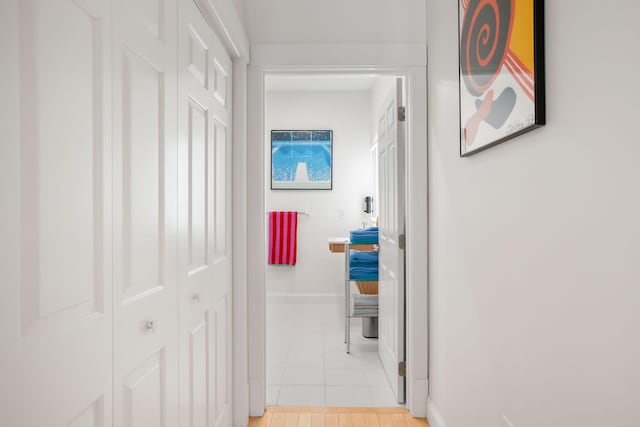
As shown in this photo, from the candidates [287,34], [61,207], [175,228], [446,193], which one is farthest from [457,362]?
[287,34]

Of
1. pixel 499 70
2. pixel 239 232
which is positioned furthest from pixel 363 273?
pixel 499 70

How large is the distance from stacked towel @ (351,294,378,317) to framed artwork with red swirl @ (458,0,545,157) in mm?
1980

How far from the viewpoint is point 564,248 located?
1.03 metres

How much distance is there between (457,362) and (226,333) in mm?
1077

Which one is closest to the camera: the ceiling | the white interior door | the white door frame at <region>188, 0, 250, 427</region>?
the white door frame at <region>188, 0, 250, 427</region>

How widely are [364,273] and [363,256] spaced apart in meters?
0.14

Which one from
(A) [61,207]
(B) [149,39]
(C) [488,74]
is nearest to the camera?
(A) [61,207]

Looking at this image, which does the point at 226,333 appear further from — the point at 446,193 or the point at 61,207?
the point at 61,207

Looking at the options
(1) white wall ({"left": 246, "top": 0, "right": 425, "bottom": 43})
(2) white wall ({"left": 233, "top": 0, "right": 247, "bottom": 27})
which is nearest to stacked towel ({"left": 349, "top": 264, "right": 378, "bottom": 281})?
(1) white wall ({"left": 246, "top": 0, "right": 425, "bottom": 43})

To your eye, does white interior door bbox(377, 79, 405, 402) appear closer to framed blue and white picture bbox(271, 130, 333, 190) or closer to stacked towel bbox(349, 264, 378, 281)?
stacked towel bbox(349, 264, 378, 281)

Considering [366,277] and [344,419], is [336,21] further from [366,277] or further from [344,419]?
[344,419]

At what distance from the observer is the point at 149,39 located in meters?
1.14

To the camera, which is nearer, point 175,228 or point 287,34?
point 175,228

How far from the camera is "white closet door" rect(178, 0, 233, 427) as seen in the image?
143 centimetres
